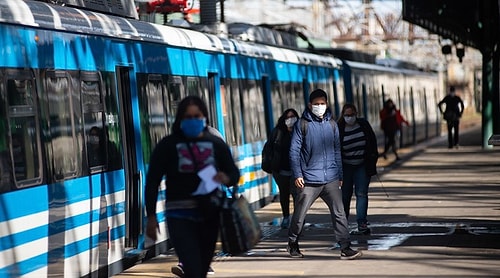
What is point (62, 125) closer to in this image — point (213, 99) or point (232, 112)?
point (213, 99)

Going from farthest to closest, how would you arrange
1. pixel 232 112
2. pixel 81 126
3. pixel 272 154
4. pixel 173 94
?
pixel 232 112
pixel 272 154
pixel 173 94
pixel 81 126

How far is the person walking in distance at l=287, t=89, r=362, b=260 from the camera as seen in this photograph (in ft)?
44.0

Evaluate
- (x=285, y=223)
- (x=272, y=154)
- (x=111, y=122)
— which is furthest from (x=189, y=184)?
(x=285, y=223)

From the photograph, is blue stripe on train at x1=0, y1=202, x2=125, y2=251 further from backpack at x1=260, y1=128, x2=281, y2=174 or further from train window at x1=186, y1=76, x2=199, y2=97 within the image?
backpack at x1=260, y1=128, x2=281, y2=174

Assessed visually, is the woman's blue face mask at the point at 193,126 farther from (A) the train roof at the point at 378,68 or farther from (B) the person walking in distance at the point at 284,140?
(A) the train roof at the point at 378,68

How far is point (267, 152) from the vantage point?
16500 millimetres

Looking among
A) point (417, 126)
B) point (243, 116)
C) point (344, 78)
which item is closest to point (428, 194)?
point (243, 116)

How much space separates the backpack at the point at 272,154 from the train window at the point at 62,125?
4.92 meters

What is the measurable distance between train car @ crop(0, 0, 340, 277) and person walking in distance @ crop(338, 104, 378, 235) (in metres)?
2.03

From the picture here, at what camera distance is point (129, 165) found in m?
13.5

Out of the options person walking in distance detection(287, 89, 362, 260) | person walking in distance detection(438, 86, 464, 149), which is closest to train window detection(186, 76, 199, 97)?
person walking in distance detection(287, 89, 362, 260)

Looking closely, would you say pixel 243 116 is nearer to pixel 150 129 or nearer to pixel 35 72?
pixel 150 129

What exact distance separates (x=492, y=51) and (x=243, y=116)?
15.8 metres

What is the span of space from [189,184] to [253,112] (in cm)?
1222
